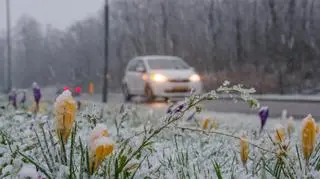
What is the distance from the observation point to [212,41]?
64.2 meters

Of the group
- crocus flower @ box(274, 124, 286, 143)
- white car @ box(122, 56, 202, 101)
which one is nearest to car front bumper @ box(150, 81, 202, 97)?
white car @ box(122, 56, 202, 101)

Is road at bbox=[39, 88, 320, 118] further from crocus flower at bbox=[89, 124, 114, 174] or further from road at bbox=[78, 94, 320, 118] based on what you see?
crocus flower at bbox=[89, 124, 114, 174]

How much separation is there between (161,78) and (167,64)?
1327mm

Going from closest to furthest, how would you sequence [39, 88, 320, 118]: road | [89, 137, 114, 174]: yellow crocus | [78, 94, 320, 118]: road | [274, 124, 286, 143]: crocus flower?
1. [89, 137, 114, 174]: yellow crocus
2. [274, 124, 286, 143]: crocus flower
3. [78, 94, 320, 118]: road
4. [39, 88, 320, 118]: road

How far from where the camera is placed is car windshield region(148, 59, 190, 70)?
1684 cm

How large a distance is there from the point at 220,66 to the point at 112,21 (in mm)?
30136

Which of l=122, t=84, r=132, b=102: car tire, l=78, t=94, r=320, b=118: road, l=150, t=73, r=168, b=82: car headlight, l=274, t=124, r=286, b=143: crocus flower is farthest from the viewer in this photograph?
l=122, t=84, r=132, b=102: car tire

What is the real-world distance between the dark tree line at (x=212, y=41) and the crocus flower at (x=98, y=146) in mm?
37059

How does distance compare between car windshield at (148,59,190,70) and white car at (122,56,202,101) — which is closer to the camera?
white car at (122,56,202,101)

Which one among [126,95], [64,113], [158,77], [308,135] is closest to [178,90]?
[158,77]

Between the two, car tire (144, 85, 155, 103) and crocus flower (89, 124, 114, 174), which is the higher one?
crocus flower (89, 124, 114, 174)

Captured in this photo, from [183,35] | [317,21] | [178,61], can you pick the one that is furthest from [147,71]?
[183,35]

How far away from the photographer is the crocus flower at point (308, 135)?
6.18 feet

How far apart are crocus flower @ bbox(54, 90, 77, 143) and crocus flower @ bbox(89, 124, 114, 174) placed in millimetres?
137
